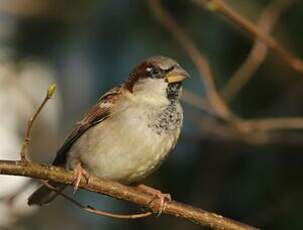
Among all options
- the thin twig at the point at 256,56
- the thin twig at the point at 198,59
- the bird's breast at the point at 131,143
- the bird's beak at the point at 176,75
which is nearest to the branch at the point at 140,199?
the bird's breast at the point at 131,143

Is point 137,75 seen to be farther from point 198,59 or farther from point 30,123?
point 30,123

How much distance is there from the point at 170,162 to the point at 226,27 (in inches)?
32.4

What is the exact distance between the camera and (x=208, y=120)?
4.69m

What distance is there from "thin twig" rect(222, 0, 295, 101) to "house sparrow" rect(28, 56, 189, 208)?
2.58 ft

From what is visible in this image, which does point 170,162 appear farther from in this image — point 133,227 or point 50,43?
point 50,43

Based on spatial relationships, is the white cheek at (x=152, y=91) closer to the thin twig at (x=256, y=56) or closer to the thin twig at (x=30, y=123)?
the thin twig at (x=256, y=56)

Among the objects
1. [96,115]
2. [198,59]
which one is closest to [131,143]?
[96,115]

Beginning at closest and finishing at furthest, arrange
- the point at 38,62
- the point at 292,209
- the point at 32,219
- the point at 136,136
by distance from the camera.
Answer: the point at 136,136
the point at 292,209
the point at 32,219
the point at 38,62

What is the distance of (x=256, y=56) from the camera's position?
14.1 feet

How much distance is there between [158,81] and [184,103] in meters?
1.29

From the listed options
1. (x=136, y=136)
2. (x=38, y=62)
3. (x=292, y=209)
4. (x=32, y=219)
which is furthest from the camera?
(x=38, y=62)

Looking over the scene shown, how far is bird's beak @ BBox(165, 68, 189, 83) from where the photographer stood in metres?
3.52

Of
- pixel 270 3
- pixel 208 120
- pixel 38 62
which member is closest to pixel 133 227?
pixel 208 120

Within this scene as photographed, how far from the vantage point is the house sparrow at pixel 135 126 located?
3541 mm
